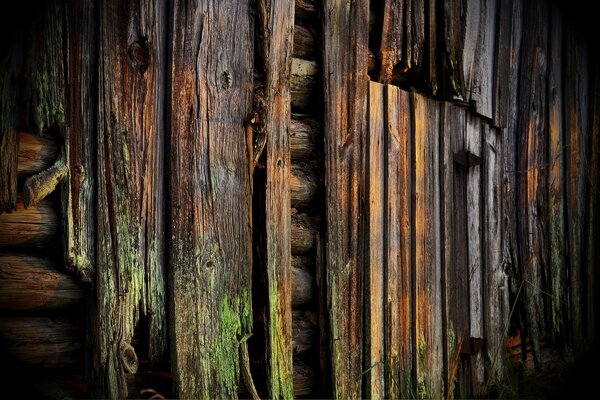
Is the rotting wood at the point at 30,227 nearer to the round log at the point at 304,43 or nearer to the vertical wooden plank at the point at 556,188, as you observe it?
the round log at the point at 304,43

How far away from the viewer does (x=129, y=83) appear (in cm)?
239

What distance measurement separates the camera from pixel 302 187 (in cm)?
301

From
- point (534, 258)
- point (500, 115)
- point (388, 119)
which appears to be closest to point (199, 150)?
point (388, 119)

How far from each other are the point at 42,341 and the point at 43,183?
0.63 metres

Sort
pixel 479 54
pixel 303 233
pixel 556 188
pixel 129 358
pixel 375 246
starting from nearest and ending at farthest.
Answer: pixel 129 358
pixel 303 233
pixel 375 246
pixel 479 54
pixel 556 188

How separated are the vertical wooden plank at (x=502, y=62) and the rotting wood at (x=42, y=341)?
3221mm

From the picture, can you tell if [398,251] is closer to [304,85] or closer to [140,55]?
[304,85]

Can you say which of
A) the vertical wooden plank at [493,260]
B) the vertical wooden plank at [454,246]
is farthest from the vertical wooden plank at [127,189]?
the vertical wooden plank at [493,260]

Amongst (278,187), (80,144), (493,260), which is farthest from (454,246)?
(80,144)

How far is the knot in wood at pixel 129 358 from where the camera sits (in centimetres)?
232

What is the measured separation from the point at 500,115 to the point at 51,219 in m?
3.24

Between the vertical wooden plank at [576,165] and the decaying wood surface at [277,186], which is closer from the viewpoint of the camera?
the decaying wood surface at [277,186]

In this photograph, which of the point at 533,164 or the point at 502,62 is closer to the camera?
the point at 502,62

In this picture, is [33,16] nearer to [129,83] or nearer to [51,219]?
[129,83]
